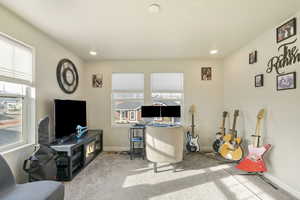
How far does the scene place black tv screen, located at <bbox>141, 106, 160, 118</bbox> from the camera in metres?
3.90

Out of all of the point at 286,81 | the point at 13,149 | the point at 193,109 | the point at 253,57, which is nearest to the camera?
the point at 13,149

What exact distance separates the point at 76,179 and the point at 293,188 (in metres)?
3.30

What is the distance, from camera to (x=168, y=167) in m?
3.07

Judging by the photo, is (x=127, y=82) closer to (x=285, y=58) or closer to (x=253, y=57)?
(x=253, y=57)

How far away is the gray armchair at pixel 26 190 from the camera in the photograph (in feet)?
4.73

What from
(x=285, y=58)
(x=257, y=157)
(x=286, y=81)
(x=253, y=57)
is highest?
(x=253, y=57)

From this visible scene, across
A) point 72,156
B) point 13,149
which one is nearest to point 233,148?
point 72,156

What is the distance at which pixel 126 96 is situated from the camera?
4312 mm

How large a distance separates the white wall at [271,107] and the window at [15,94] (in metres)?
3.92

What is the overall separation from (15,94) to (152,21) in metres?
2.28

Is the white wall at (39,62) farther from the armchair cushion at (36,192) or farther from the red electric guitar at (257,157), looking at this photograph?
the red electric guitar at (257,157)

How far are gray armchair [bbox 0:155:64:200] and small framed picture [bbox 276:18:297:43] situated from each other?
3589 millimetres

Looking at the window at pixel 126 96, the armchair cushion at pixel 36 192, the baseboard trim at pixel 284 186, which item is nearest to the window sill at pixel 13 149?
the armchair cushion at pixel 36 192

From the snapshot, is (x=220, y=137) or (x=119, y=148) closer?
(x=220, y=137)
